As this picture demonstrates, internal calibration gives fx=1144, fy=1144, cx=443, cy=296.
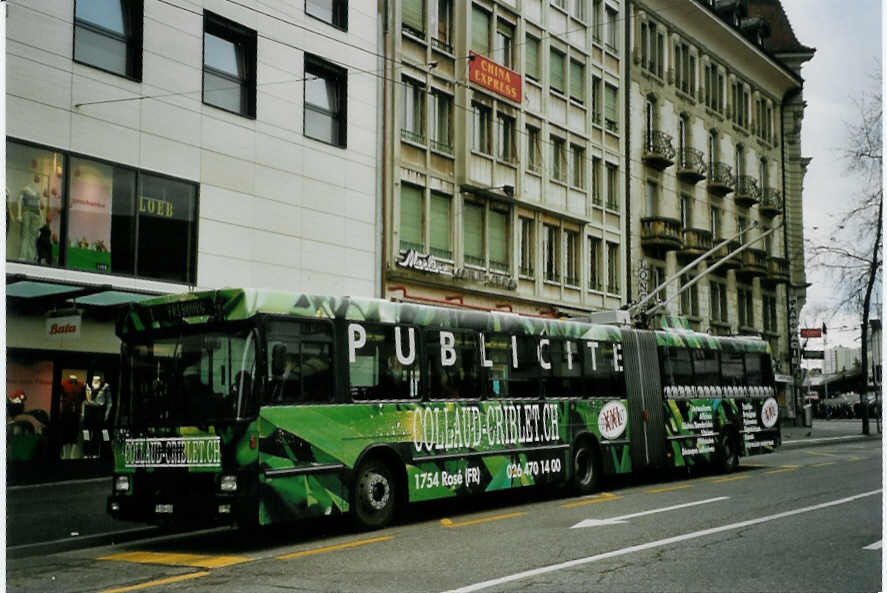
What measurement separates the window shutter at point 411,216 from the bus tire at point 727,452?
9795 mm

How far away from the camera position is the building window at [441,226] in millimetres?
30953

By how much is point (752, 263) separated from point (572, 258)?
15.9m

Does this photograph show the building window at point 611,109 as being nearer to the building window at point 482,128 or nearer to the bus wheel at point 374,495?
the building window at point 482,128

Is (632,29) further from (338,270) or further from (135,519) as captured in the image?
(135,519)

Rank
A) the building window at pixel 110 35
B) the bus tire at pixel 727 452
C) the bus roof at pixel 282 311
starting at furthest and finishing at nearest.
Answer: the bus tire at pixel 727 452 < the building window at pixel 110 35 < the bus roof at pixel 282 311

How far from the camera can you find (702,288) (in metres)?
48.1

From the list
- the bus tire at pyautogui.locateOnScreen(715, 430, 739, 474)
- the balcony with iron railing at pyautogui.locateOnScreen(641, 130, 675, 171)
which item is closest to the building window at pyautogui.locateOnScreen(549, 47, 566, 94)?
the balcony with iron railing at pyautogui.locateOnScreen(641, 130, 675, 171)

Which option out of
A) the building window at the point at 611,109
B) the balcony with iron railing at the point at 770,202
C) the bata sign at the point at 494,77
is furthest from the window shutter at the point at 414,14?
the balcony with iron railing at the point at 770,202

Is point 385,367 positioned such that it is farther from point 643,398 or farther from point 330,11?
point 330,11

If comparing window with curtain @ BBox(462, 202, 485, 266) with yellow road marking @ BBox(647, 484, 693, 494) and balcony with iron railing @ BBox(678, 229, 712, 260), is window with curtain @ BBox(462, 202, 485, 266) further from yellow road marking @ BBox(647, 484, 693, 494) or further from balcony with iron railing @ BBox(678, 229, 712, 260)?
balcony with iron railing @ BBox(678, 229, 712, 260)

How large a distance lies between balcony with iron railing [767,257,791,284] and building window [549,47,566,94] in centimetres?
2012

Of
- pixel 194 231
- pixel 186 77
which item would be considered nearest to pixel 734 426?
pixel 194 231

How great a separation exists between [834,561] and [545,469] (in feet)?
25.4

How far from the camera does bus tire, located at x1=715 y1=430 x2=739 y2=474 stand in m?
23.4
